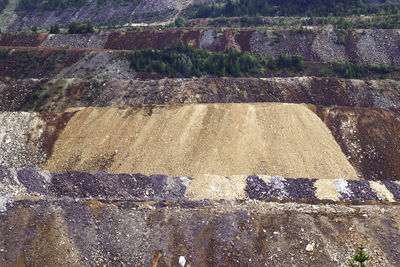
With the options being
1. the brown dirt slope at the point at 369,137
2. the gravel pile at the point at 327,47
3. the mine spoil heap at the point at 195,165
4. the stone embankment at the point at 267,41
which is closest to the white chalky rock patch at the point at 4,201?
the mine spoil heap at the point at 195,165

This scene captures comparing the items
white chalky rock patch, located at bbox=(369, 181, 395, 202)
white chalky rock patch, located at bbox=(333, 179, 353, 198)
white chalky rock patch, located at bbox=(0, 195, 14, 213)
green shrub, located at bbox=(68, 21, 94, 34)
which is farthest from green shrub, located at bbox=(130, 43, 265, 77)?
white chalky rock patch, located at bbox=(0, 195, 14, 213)

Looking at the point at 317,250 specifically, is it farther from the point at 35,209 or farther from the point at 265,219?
the point at 35,209

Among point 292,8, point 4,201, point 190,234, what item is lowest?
point 292,8

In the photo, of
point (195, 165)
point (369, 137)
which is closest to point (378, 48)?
point (369, 137)

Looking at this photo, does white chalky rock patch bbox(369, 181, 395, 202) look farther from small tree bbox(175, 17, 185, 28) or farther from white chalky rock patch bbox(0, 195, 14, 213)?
small tree bbox(175, 17, 185, 28)

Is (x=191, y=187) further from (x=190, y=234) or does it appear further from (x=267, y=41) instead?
(x=267, y=41)

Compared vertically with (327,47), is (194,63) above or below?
above

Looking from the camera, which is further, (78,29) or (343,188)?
(78,29)
